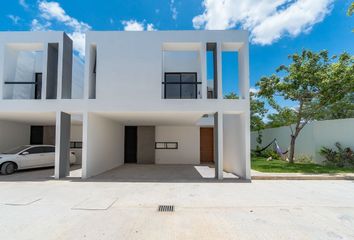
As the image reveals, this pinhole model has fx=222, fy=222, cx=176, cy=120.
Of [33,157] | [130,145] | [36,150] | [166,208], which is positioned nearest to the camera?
[166,208]

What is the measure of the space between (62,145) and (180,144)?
25.4 feet

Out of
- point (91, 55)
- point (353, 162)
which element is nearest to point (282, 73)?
point (353, 162)

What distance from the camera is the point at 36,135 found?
1409cm

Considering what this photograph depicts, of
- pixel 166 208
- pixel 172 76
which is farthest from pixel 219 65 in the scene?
pixel 166 208

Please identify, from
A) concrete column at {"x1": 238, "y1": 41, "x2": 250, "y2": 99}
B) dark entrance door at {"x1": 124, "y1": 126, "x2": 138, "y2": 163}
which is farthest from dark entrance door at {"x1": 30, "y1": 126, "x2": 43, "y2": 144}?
concrete column at {"x1": 238, "y1": 41, "x2": 250, "y2": 99}

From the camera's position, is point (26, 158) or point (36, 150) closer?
point (26, 158)

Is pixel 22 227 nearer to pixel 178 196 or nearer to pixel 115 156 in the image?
pixel 178 196

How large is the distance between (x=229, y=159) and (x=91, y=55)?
7579 mm

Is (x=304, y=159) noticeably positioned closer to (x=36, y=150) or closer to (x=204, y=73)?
(x=204, y=73)

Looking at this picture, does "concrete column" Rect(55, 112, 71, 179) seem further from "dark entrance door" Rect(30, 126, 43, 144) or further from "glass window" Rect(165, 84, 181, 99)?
"dark entrance door" Rect(30, 126, 43, 144)

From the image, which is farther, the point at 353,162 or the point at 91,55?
the point at 353,162

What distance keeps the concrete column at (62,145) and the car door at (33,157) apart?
2681 mm

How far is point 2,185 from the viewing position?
7.54 m

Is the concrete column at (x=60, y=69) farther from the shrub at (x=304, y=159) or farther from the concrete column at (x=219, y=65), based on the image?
the shrub at (x=304, y=159)
